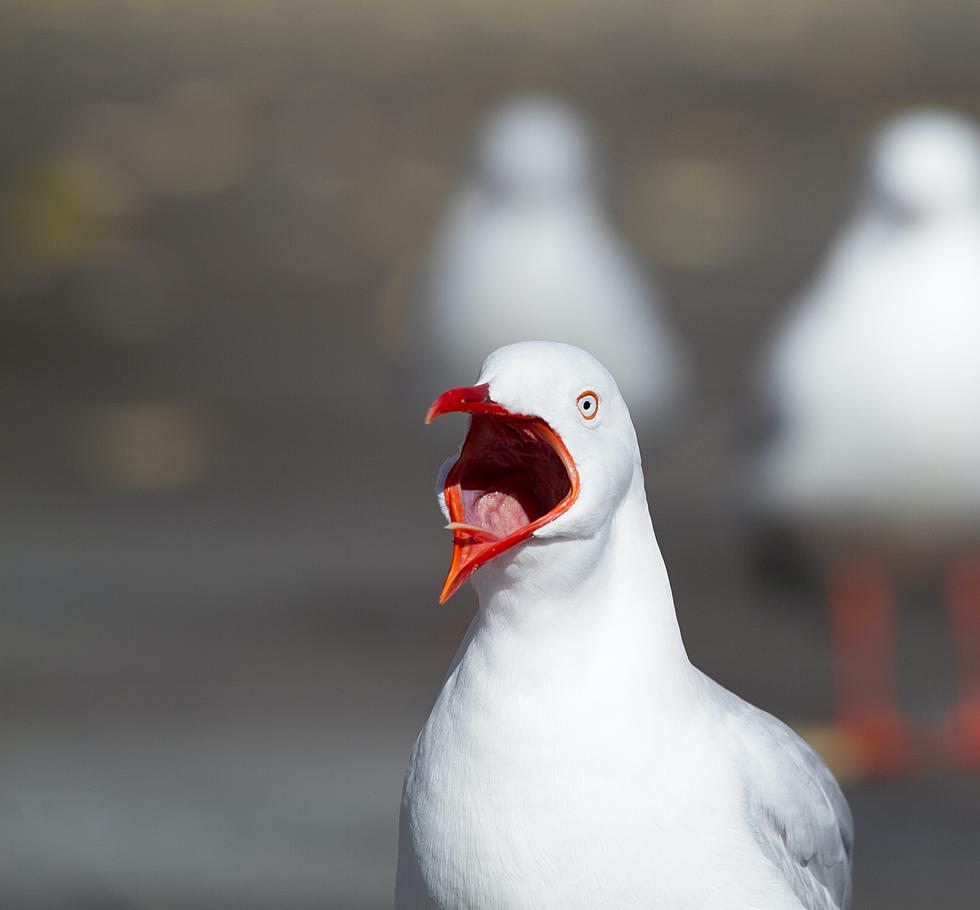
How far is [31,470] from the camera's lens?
263 inches

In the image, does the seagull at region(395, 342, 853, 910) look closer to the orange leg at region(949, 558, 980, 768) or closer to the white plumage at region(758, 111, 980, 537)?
the white plumage at region(758, 111, 980, 537)

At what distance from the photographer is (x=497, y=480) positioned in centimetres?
224

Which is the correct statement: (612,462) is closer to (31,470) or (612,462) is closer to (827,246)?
(31,470)

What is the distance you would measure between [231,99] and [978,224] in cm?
613

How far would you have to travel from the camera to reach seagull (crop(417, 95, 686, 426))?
5.29 metres

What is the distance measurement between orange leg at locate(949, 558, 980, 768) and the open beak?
2.60 metres

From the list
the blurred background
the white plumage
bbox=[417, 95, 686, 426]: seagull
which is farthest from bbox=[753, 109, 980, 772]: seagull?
bbox=[417, 95, 686, 426]: seagull

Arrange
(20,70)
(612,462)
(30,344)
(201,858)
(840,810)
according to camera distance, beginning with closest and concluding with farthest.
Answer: (612,462)
(840,810)
(201,858)
(30,344)
(20,70)

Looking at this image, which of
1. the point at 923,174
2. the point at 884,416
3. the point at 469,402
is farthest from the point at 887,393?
the point at 469,402

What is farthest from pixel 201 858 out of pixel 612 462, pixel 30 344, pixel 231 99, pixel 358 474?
pixel 231 99

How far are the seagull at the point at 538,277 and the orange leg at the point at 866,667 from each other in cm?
81

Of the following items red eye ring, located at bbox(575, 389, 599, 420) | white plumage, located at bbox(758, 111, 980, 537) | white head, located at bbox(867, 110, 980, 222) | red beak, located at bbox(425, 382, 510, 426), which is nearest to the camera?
red beak, located at bbox(425, 382, 510, 426)

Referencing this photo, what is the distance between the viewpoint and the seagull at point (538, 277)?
5289mm

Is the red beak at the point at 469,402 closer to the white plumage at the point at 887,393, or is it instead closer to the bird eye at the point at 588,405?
the bird eye at the point at 588,405
